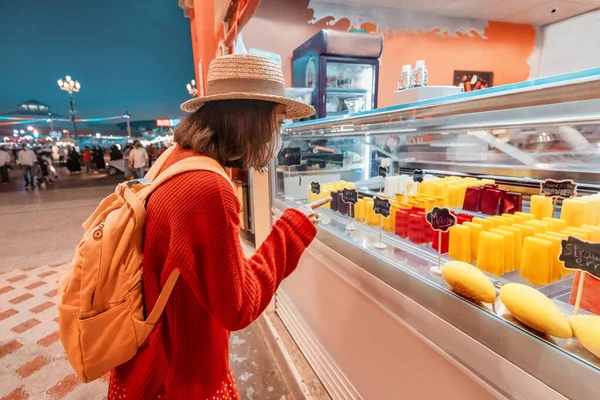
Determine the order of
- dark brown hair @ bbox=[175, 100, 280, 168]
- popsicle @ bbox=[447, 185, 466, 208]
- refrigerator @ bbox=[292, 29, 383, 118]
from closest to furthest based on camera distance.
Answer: dark brown hair @ bbox=[175, 100, 280, 168] → popsicle @ bbox=[447, 185, 466, 208] → refrigerator @ bbox=[292, 29, 383, 118]

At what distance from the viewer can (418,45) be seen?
5.29 m

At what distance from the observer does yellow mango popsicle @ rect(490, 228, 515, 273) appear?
1188 millimetres

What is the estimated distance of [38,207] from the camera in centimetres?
766

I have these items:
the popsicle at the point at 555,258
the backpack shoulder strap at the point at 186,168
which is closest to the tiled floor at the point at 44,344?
the popsicle at the point at 555,258

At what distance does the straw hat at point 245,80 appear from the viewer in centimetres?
108

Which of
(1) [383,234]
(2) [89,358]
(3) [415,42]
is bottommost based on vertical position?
(2) [89,358]

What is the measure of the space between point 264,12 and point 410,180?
144 inches

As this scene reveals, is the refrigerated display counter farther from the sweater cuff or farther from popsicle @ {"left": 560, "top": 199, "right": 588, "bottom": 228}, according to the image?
the sweater cuff

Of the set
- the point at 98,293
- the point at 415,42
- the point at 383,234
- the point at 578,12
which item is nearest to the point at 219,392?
the point at 98,293

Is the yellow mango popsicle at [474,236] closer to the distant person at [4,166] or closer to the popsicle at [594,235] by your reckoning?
the popsicle at [594,235]

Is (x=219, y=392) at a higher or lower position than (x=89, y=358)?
lower

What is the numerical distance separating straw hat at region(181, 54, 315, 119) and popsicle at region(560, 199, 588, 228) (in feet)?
4.25

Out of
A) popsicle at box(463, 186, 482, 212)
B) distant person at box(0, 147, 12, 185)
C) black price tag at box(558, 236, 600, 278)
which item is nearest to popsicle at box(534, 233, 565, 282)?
black price tag at box(558, 236, 600, 278)

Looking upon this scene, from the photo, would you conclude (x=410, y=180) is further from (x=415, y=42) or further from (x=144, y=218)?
(x=415, y=42)
